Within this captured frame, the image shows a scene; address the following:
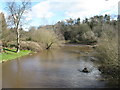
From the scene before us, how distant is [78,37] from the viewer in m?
38.5

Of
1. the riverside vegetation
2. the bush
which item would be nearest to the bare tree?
the riverside vegetation

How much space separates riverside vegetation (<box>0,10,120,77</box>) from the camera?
7621 mm

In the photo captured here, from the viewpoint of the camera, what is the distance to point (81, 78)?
7992 millimetres

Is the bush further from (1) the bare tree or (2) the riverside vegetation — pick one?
(1) the bare tree

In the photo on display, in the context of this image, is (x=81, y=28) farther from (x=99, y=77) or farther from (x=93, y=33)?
(x=99, y=77)

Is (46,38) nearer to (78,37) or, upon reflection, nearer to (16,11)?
(16,11)

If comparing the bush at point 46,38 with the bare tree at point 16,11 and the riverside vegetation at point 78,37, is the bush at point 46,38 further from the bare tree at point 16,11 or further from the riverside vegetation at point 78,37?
the bare tree at point 16,11

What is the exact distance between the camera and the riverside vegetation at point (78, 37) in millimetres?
7621

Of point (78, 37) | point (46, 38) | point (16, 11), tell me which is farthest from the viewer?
point (78, 37)

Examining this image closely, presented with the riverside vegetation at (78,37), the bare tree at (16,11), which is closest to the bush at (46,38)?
the riverside vegetation at (78,37)

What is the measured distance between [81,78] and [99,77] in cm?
110

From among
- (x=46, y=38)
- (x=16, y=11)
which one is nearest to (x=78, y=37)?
(x=46, y=38)

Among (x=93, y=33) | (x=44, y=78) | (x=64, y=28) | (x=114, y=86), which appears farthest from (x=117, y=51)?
(x=64, y=28)

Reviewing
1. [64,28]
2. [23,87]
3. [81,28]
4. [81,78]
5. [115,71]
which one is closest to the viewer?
[23,87]
